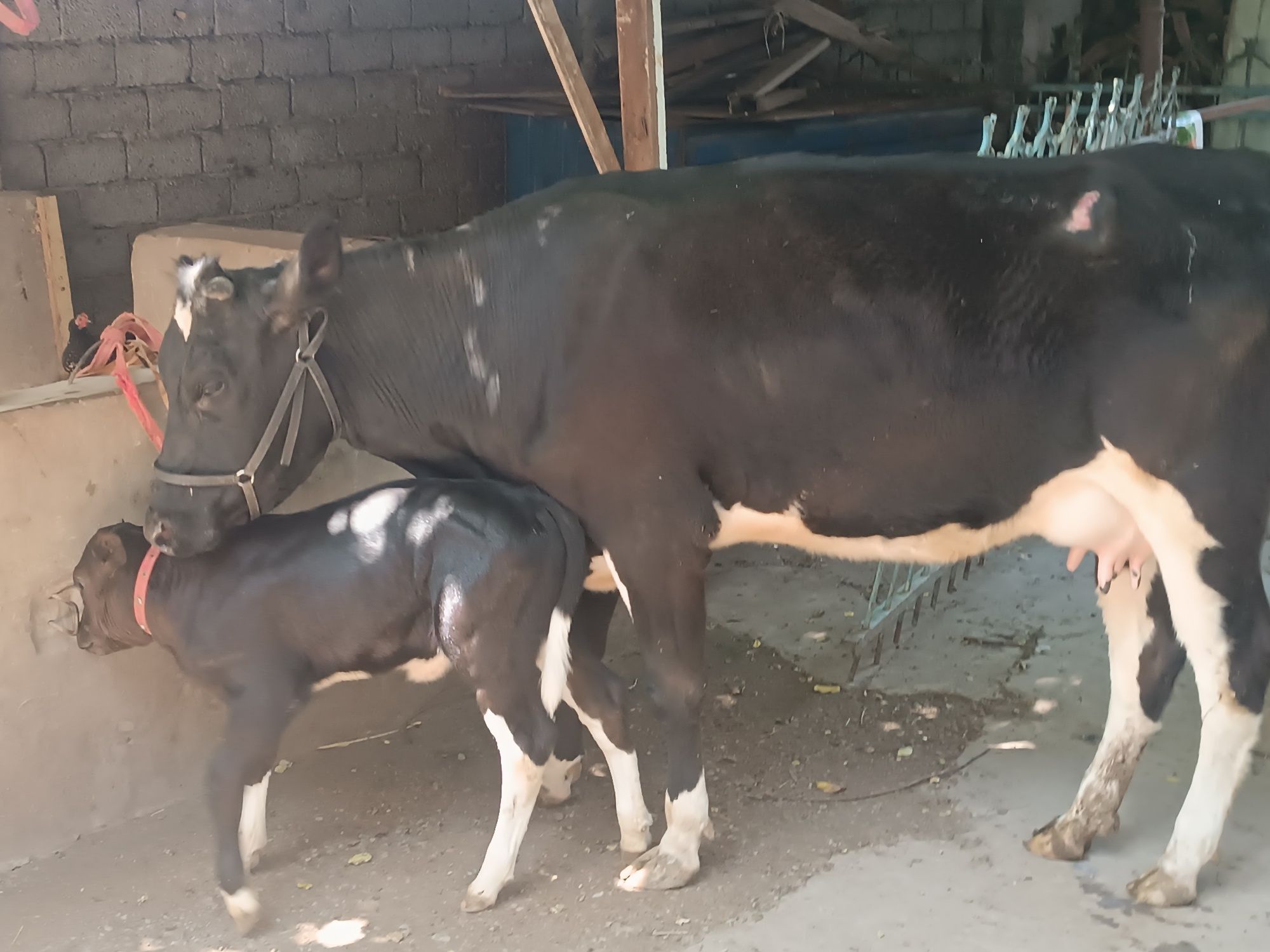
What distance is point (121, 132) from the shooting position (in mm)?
6574

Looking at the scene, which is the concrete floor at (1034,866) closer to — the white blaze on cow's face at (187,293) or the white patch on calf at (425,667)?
the white patch on calf at (425,667)

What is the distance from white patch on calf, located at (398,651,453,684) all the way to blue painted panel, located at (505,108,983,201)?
3.77m

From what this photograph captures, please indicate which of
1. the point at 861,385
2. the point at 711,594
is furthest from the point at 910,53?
the point at 861,385

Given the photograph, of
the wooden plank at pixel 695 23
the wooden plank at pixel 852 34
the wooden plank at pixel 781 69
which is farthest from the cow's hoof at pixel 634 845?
the wooden plank at pixel 852 34

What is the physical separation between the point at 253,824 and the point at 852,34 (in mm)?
6734

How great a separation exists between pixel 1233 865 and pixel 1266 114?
20.4 feet

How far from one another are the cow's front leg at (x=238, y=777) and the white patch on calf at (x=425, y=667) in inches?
13.2

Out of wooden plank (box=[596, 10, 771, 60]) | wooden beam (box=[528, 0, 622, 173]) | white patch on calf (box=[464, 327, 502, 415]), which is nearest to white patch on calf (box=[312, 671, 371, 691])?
white patch on calf (box=[464, 327, 502, 415])

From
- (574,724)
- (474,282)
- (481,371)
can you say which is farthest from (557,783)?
(474,282)

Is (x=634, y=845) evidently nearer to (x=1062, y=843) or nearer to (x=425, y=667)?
(x=425, y=667)

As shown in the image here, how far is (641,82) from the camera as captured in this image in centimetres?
446

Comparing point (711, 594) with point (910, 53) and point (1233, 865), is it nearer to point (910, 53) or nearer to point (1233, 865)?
point (1233, 865)

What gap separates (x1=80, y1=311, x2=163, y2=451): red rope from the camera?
153 inches

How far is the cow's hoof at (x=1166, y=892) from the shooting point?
3568 millimetres
